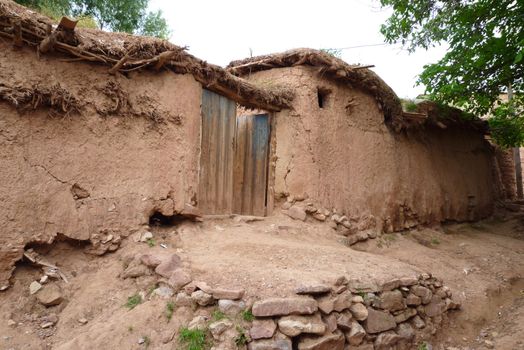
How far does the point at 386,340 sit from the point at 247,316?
1468 millimetres

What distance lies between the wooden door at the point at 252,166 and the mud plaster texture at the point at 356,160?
0.76ft

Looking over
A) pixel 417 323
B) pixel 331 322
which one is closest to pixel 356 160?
pixel 417 323

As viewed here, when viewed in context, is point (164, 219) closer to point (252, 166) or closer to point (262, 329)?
point (252, 166)

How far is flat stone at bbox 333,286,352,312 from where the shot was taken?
3.50m

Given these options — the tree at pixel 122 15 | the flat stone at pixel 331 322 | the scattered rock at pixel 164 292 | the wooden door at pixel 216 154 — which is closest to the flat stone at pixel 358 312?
the flat stone at pixel 331 322

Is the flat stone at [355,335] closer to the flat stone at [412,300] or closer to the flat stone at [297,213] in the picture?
the flat stone at [412,300]

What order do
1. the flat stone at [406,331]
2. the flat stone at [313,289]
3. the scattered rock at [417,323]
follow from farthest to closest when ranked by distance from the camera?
the scattered rock at [417,323], the flat stone at [406,331], the flat stone at [313,289]

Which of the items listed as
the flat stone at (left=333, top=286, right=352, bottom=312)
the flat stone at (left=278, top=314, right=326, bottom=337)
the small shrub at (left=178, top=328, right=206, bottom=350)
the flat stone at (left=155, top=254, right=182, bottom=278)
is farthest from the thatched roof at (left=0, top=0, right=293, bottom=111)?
the flat stone at (left=333, top=286, right=352, bottom=312)

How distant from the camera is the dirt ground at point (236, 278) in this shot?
3.17 meters

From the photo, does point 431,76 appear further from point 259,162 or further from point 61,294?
point 61,294

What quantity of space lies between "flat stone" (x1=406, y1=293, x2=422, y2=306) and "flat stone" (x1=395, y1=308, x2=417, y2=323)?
6cm

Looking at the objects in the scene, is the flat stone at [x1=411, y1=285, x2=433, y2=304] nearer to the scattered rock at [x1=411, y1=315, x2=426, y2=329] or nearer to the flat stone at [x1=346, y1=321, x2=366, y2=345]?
the scattered rock at [x1=411, y1=315, x2=426, y2=329]

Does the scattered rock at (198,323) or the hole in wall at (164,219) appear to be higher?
the hole in wall at (164,219)

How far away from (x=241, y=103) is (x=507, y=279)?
475 cm
